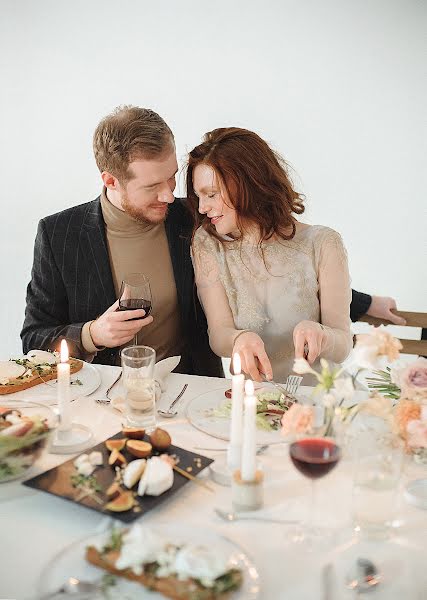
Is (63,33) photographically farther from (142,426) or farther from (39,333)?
(142,426)

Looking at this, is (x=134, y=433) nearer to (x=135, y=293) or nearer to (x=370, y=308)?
(x=135, y=293)

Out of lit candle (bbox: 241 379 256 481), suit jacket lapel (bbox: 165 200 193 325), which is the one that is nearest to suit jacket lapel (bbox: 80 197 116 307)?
suit jacket lapel (bbox: 165 200 193 325)

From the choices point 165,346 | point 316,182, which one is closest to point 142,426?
point 165,346

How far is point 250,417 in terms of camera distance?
1161 millimetres

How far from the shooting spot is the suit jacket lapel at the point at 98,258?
239cm

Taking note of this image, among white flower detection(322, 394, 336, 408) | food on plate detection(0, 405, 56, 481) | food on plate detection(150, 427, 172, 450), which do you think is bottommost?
food on plate detection(150, 427, 172, 450)

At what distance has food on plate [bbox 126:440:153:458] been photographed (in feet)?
4.41

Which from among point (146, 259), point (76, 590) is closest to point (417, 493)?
→ point (76, 590)

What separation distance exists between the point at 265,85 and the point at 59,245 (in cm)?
187

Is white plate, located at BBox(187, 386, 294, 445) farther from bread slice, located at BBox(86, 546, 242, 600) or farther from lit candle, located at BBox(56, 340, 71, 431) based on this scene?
bread slice, located at BBox(86, 546, 242, 600)

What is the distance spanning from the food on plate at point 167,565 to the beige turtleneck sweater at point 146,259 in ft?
4.81

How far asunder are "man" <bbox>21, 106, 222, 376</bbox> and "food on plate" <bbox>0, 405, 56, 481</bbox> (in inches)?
38.3

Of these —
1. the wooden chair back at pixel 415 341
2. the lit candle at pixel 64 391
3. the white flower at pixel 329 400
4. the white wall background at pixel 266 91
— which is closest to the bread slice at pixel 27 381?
the lit candle at pixel 64 391

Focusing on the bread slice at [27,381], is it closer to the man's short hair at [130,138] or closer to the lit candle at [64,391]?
the lit candle at [64,391]
